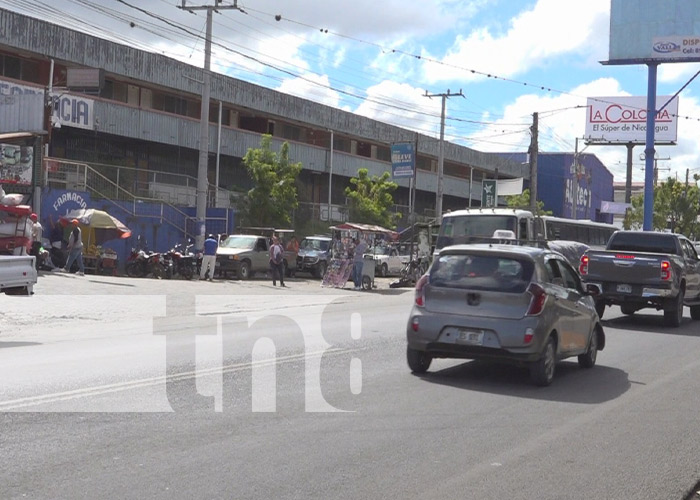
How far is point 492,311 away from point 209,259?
70.6 feet

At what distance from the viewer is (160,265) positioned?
104 ft

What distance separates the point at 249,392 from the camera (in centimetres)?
973

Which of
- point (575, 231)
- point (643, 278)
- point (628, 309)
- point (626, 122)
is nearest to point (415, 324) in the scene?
point (643, 278)

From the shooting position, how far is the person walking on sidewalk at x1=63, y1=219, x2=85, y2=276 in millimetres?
27875

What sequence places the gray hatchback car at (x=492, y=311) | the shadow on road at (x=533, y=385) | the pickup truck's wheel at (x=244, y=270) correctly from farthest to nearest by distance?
the pickup truck's wheel at (x=244, y=270), the gray hatchback car at (x=492, y=311), the shadow on road at (x=533, y=385)

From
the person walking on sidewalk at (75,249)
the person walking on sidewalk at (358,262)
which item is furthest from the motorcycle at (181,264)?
the person walking on sidewalk at (358,262)

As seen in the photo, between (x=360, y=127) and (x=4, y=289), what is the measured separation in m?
46.0

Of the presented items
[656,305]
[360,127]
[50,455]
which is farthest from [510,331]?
[360,127]

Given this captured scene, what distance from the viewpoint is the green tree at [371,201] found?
51125 millimetres

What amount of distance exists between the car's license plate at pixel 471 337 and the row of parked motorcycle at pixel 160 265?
2186 cm

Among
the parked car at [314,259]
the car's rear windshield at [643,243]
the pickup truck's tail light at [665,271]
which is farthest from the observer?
the parked car at [314,259]

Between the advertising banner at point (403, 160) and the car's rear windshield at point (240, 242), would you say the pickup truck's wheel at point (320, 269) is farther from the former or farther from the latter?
the advertising banner at point (403, 160)

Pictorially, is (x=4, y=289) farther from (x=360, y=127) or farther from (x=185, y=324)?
(x=360, y=127)

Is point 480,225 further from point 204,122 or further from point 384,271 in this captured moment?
point 384,271
